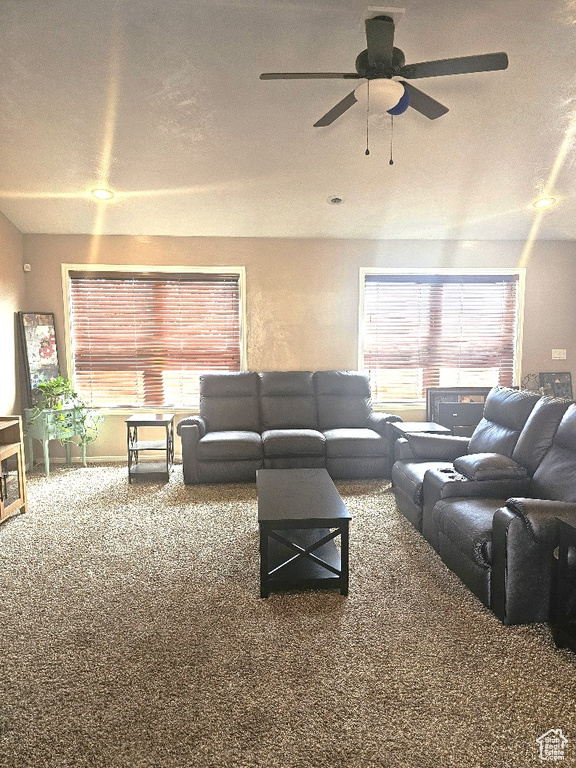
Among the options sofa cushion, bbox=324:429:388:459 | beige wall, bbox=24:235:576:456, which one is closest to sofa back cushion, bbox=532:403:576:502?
sofa cushion, bbox=324:429:388:459

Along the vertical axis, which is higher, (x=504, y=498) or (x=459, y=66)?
(x=459, y=66)

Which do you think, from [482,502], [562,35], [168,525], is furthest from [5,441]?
[562,35]

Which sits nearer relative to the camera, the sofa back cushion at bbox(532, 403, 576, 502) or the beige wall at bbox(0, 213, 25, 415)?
the sofa back cushion at bbox(532, 403, 576, 502)

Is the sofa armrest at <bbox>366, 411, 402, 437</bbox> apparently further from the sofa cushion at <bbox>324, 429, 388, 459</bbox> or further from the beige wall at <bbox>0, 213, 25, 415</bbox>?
the beige wall at <bbox>0, 213, 25, 415</bbox>

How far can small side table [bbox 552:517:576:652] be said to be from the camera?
6.77 feet

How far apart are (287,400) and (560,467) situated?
2902mm

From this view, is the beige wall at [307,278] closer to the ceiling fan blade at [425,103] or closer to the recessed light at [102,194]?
the recessed light at [102,194]

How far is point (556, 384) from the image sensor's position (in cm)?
555

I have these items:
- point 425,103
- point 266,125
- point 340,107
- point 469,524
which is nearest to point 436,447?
point 469,524

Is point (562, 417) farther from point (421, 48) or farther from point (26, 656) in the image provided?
point (26, 656)

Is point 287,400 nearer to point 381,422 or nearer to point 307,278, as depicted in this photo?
point 381,422

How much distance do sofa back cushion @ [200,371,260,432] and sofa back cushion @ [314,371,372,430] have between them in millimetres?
713

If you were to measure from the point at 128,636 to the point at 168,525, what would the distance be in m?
1.36

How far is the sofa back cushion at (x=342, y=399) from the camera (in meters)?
5.07
